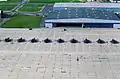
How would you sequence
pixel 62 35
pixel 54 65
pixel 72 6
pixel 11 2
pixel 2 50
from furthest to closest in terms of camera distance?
pixel 11 2, pixel 72 6, pixel 62 35, pixel 2 50, pixel 54 65

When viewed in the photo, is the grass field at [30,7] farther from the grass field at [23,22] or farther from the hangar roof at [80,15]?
the hangar roof at [80,15]

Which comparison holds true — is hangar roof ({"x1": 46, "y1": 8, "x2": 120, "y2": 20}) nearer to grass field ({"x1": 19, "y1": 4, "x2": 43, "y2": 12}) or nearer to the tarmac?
the tarmac

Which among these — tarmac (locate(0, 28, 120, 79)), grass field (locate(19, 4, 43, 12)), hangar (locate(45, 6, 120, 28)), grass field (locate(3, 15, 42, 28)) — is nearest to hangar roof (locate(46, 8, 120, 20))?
hangar (locate(45, 6, 120, 28))

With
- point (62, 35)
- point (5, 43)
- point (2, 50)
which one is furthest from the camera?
point (62, 35)

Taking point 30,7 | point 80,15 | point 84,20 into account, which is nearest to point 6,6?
point 30,7

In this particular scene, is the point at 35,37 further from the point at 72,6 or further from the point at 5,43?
the point at 72,6

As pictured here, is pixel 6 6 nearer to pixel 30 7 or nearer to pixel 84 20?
pixel 30 7

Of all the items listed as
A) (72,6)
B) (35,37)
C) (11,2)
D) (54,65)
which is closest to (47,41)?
(35,37)
